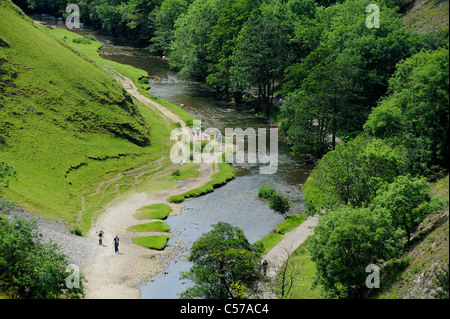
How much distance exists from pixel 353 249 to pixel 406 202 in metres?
7.13

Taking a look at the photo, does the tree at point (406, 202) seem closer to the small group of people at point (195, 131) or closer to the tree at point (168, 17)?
the small group of people at point (195, 131)

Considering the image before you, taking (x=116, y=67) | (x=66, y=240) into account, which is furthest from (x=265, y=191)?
(x=116, y=67)

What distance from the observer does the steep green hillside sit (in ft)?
242

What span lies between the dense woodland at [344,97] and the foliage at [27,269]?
78.5 ft

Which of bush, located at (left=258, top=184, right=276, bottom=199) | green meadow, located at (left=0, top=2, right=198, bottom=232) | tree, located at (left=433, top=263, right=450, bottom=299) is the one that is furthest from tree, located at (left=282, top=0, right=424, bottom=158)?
tree, located at (left=433, top=263, right=450, bottom=299)

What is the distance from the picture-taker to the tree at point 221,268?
46.6 metres

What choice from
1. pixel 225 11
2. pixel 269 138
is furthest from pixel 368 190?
pixel 225 11

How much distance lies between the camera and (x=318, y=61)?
103m

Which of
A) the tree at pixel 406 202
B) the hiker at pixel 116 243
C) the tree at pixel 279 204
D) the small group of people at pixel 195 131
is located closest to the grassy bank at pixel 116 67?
the small group of people at pixel 195 131

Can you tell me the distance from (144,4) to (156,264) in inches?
5959

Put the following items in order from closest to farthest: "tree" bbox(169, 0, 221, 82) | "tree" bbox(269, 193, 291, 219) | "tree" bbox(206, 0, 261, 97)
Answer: "tree" bbox(269, 193, 291, 219) < "tree" bbox(206, 0, 261, 97) < "tree" bbox(169, 0, 221, 82)

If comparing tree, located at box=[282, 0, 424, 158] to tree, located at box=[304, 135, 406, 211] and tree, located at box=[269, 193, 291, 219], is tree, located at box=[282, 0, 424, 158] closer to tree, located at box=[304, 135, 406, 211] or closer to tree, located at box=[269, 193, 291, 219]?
tree, located at box=[269, 193, 291, 219]

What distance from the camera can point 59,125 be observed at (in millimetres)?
86812

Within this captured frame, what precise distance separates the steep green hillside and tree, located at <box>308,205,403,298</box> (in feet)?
123
